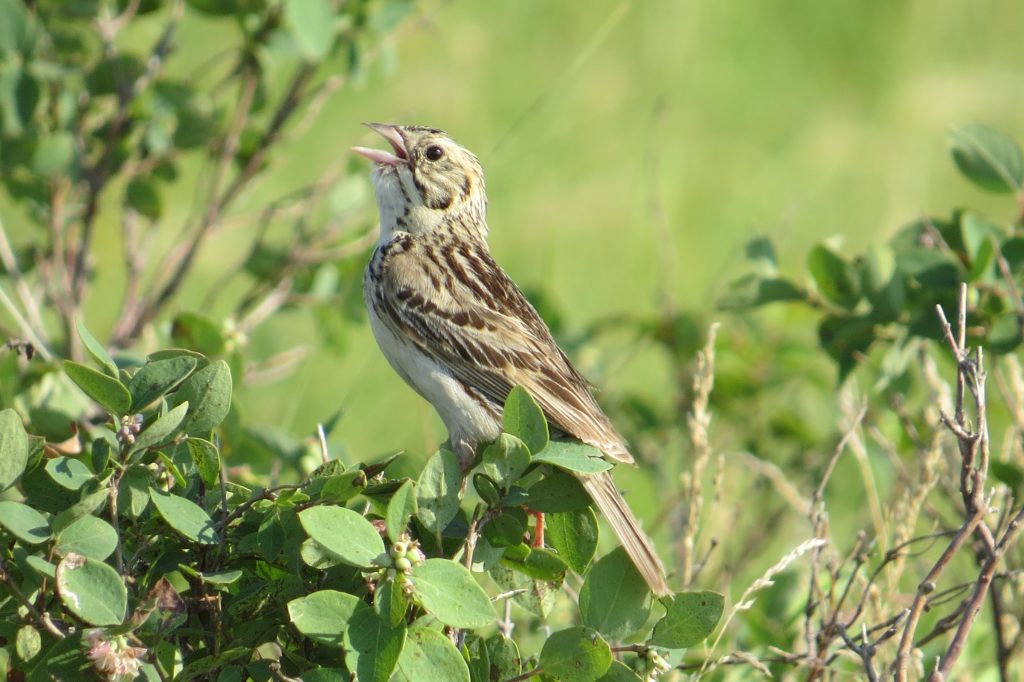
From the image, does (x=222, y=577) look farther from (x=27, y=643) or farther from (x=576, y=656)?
(x=576, y=656)

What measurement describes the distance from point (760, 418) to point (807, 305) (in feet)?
5.49

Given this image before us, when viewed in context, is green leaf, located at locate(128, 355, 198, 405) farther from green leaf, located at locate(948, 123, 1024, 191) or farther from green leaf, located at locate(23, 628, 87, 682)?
green leaf, located at locate(948, 123, 1024, 191)

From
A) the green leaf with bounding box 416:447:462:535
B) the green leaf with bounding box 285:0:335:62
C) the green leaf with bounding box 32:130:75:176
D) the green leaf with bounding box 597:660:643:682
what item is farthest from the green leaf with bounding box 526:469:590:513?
the green leaf with bounding box 32:130:75:176

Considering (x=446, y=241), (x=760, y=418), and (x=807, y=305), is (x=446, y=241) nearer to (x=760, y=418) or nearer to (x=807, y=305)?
(x=807, y=305)

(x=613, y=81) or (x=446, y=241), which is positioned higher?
(x=446, y=241)

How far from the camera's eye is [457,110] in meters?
9.16

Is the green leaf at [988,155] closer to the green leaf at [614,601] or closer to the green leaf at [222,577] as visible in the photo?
the green leaf at [614,601]

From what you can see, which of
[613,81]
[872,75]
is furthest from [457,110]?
[872,75]

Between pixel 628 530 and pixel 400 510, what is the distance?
1017 mm

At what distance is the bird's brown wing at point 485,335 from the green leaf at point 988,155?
1.20 meters

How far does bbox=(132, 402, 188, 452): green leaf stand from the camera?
2.21 m

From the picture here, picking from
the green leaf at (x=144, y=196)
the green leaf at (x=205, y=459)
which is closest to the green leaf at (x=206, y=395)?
the green leaf at (x=205, y=459)

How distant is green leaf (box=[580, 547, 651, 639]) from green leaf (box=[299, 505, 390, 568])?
1.62ft

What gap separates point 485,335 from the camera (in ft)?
13.1
